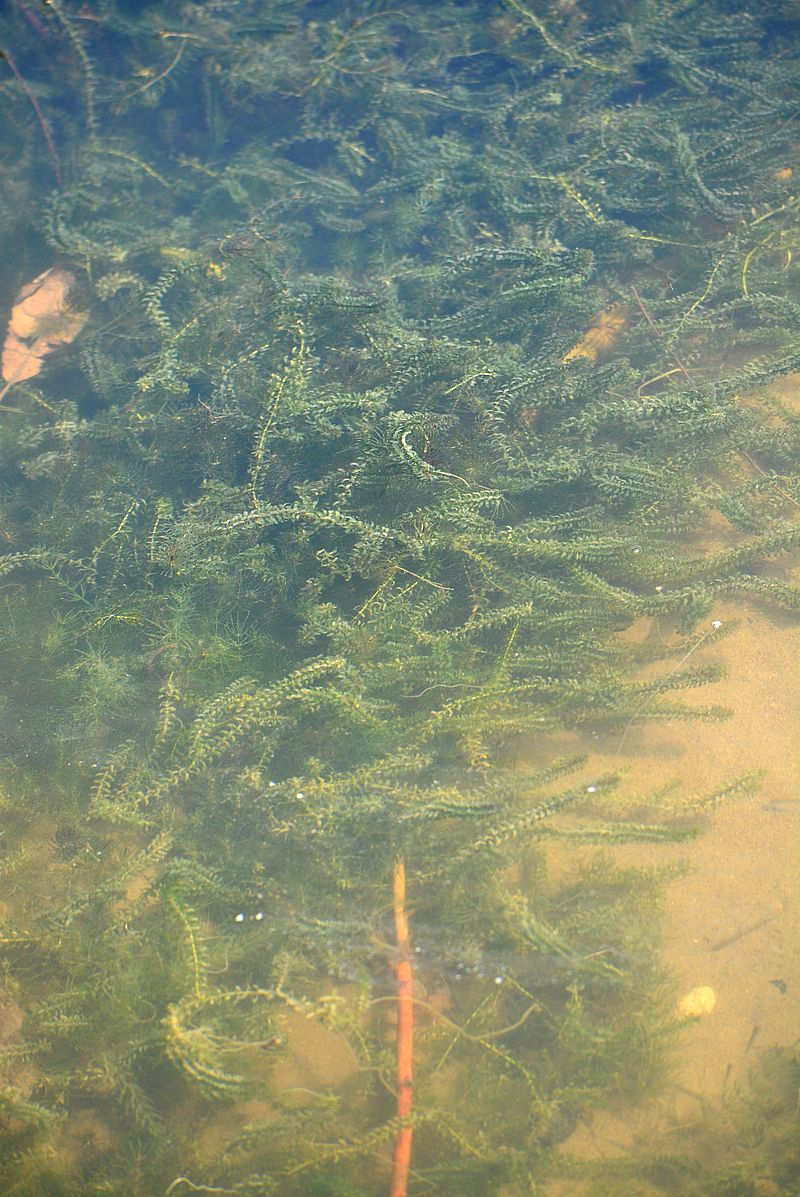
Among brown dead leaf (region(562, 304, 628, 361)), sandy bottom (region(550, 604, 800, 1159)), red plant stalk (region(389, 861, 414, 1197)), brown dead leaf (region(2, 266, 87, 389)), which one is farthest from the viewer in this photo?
brown dead leaf (region(2, 266, 87, 389))

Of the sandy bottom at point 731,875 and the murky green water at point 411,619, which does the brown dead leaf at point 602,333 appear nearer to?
the murky green water at point 411,619

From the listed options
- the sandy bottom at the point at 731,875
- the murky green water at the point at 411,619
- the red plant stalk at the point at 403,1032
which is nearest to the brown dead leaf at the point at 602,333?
the murky green water at the point at 411,619

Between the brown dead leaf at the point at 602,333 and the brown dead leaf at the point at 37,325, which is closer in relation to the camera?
the brown dead leaf at the point at 602,333

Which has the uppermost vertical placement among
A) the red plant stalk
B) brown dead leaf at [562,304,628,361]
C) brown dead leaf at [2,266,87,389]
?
brown dead leaf at [2,266,87,389]

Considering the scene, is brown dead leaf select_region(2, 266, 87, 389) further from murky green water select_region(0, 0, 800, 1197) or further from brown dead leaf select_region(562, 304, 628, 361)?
brown dead leaf select_region(562, 304, 628, 361)

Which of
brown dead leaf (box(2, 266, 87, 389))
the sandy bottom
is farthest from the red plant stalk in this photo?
brown dead leaf (box(2, 266, 87, 389))

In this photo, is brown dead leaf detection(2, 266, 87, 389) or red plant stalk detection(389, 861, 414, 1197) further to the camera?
brown dead leaf detection(2, 266, 87, 389)
